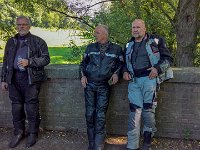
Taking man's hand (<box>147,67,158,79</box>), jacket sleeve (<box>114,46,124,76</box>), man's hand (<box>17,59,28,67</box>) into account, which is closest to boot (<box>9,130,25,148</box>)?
man's hand (<box>17,59,28,67</box>)

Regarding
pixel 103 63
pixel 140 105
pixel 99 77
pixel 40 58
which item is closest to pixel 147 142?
pixel 140 105

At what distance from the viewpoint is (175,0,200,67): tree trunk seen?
7.93 metres

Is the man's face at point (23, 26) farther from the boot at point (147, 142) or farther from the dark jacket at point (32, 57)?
the boot at point (147, 142)

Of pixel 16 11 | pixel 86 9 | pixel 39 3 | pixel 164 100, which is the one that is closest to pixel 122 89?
pixel 164 100

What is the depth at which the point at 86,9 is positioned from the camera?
900 centimetres

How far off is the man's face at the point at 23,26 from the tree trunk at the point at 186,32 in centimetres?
392

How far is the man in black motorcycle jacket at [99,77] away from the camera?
5109 mm

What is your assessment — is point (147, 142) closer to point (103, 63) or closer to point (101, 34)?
point (103, 63)

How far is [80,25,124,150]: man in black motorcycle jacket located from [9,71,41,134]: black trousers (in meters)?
0.82

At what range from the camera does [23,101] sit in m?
5.59

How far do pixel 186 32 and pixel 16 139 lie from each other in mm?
4452

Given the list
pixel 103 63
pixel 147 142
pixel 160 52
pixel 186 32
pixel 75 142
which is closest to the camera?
pixel 160 52

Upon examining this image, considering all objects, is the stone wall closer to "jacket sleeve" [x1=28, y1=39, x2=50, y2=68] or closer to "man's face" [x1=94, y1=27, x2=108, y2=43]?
"jacket sleeve" [x1=28, y1=39, x2=50, y2=68]

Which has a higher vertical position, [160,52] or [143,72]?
[160,52]
